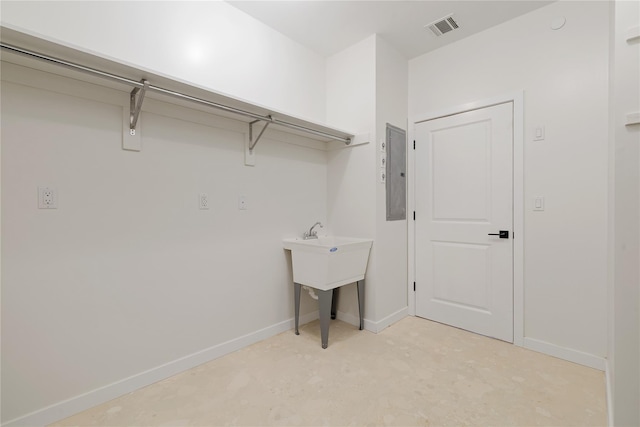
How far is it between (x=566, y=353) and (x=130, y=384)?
2980mm

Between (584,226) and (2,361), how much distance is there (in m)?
3.54

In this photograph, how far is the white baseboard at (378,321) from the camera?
2611mm

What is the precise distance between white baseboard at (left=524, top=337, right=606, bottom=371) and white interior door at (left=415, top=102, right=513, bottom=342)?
0.51ft

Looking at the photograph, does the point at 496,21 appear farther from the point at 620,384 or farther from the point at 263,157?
the point at 620,384

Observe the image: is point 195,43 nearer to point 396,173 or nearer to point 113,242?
point 113,242

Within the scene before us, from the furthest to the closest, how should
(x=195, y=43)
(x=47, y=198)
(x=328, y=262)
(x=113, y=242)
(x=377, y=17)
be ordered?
(x=377, y=17) < (x=328, y=262) < (x=195, y=43) < (x=113, y=242) < (x=47, y=198)

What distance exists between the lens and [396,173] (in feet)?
9.37

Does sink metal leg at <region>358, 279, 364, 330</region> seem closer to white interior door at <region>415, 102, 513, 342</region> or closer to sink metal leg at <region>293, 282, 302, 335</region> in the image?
sink metal leg at <region>293, 282, 302, 335</region>

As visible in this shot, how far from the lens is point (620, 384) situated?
45.1 inches

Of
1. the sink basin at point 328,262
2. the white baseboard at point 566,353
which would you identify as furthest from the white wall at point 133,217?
the white baseboard at point 566,353

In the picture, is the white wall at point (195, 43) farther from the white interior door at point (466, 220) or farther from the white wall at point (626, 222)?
the white wall at point (626, 222)

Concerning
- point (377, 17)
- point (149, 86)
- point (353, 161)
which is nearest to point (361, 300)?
Answer: point (353, 161)

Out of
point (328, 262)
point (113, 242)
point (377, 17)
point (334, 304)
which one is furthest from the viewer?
point (334, 304)

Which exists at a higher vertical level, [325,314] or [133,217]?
[133,217]
